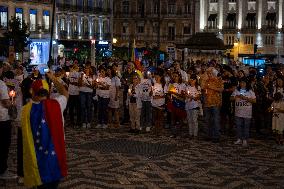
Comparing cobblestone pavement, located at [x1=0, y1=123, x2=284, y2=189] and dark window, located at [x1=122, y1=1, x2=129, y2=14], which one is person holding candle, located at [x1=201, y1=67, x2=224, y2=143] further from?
dark window, located at [x1=122, y1=1, x2=129, y2=14]

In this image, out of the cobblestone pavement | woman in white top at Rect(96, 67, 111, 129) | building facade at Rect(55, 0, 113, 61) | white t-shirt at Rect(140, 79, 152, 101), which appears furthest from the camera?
building facade at Rect(55, 0, 113, 61)

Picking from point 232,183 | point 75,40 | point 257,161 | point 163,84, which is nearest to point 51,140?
point 232,183

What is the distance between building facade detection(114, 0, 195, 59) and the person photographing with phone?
2712 inches

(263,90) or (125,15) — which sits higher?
(125,15)

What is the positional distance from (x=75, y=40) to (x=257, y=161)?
54.5 metres

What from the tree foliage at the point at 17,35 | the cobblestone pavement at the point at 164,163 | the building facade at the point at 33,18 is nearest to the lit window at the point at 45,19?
the building facade at the point at 33,18

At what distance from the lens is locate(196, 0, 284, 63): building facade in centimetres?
7125

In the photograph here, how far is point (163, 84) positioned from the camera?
52.7 feet

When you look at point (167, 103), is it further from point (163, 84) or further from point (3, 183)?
point (3, 183)

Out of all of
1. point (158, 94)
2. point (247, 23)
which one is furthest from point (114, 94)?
point (247, 23)

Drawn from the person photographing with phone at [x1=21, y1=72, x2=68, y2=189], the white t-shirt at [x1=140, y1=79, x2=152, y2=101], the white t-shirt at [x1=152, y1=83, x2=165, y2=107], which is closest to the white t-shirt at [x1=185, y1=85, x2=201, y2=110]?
the white t-shirt at [x1=152, y1=83, x2=165, y2=107]

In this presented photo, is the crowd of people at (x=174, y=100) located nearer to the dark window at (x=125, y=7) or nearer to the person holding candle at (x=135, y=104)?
the person holding candle at (x=135, y=104)

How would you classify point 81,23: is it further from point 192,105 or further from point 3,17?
point 192,105

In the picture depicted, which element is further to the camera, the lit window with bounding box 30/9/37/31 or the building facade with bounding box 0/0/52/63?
the lit window with bounding box 30/9/37/31
